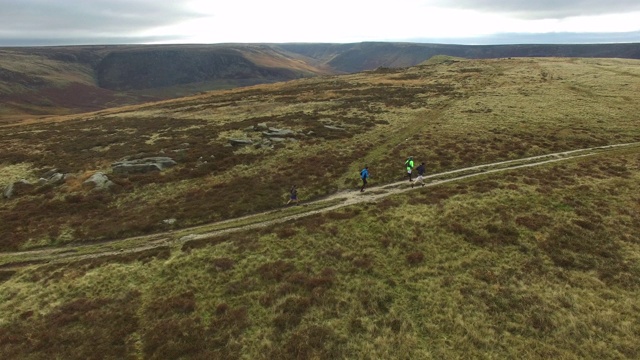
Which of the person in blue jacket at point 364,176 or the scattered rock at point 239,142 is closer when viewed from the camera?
the person in blue jacket at point 364,176

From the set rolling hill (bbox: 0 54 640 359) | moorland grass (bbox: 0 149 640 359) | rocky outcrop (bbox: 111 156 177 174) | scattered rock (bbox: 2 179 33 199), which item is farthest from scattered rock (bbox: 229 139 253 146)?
moorland grass (bbox: 0 149 640 359)

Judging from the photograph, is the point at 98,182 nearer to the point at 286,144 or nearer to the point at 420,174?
the point at 286,144

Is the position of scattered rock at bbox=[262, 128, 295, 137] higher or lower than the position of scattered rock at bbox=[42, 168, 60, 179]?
higher

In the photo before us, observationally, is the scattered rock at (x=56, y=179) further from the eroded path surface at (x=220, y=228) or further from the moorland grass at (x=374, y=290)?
the moorland grass at (x=374, y=290)

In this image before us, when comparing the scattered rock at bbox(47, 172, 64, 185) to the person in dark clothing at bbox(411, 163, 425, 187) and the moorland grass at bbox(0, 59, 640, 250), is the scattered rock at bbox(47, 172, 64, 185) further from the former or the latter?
the person in dark clothing at bbox(411, 163, 425, 187)

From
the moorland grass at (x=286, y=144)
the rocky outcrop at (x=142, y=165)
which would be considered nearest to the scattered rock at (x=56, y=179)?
the moorland grass at (x=286, y=144)

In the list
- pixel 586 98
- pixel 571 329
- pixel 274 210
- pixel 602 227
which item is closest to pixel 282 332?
pixel 571 329
